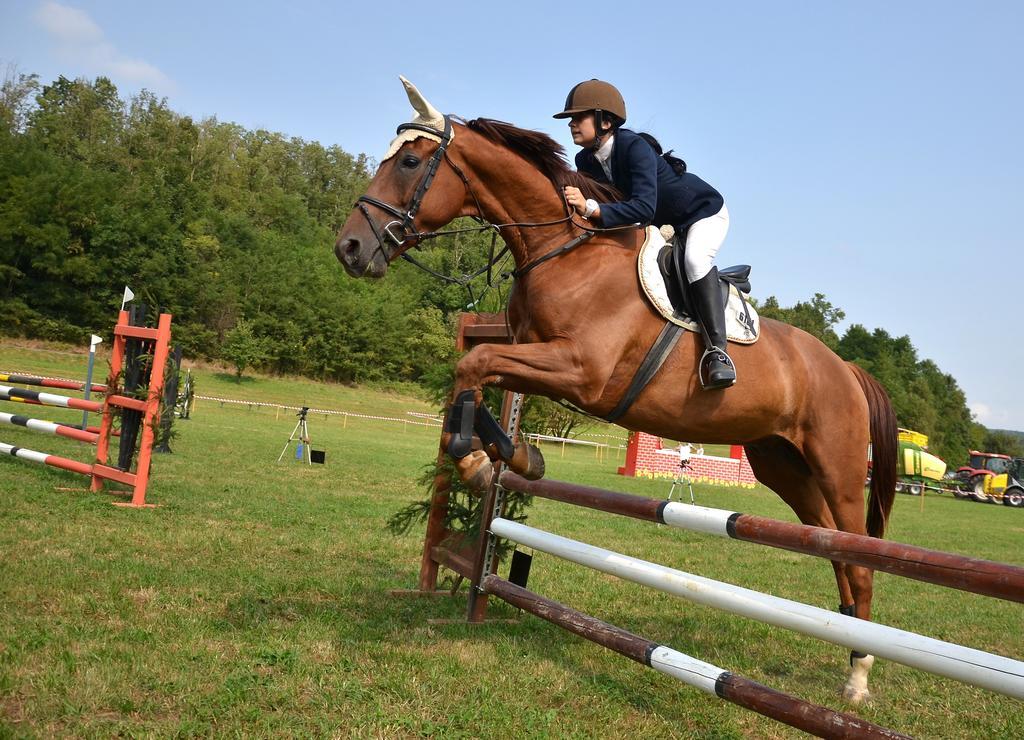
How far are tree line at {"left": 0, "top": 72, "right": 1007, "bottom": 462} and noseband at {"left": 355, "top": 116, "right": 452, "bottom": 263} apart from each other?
101 feet

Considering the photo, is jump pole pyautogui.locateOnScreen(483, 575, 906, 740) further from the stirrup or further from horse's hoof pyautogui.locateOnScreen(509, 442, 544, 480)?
the stirrup

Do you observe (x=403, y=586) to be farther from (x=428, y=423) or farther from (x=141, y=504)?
(x=428, y=423)

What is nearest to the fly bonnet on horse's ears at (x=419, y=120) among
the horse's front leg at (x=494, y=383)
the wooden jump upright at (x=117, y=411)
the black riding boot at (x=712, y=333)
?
the horse's front leg at (x=494, y=383)

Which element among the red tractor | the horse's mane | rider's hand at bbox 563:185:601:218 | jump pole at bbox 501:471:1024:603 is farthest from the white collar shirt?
the red tractor

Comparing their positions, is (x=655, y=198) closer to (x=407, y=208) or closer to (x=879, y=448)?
(x=407, y=208)

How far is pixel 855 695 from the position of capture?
13.9 feet

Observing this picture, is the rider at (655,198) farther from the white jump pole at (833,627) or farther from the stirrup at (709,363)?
the white jump pole at (833,627)

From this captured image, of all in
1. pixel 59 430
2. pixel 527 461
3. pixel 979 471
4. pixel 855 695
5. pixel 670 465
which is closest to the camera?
pixel 527 461

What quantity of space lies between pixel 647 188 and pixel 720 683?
7.65 feet

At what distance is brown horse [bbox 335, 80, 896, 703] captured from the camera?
12.0 ft

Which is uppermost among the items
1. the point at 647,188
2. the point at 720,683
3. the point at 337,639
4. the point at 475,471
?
the point at 647,188

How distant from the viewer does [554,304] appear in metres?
3.79

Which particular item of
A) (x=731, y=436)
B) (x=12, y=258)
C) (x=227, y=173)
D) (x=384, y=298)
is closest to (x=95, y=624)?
(x=731, y=436)

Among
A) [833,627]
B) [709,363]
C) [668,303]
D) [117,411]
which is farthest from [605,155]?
[117,411]
